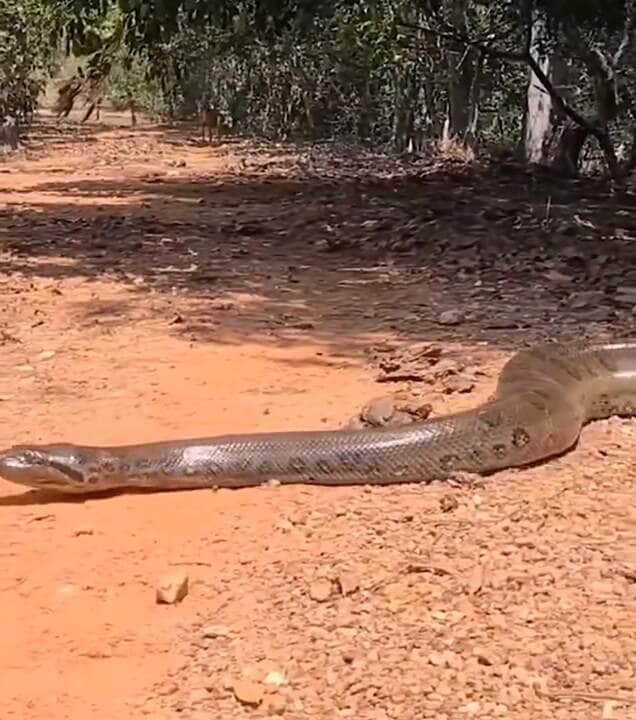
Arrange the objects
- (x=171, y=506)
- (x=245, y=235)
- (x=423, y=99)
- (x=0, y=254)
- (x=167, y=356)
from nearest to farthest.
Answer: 1. (x=171, y=506)
2. (x=167, y=356)
3. (x=0, y=254)
4. (x=245, y=235)
5. (x=423, y=99)

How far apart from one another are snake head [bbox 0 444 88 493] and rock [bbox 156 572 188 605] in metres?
0.99

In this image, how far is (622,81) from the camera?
46.4 ft

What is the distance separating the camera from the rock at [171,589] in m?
4.20

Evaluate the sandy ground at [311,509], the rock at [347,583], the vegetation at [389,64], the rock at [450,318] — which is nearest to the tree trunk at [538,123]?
the vegetation at [389,64]

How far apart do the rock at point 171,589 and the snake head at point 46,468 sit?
3.26 ft

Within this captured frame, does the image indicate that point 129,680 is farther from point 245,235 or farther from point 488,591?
point 245,235

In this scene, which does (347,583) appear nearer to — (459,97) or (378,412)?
(378,412)

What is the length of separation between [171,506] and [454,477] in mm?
1094

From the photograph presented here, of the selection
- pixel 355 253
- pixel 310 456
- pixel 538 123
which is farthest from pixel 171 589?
pixel 538 123

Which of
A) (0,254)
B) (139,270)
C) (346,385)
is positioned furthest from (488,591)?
(0,254)

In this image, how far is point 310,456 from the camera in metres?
5.20

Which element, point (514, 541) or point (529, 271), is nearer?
point (514, 541)

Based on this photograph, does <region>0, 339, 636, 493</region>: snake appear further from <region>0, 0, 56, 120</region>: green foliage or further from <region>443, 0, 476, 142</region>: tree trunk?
<region>0, 0, 56, 120</region>: green foliage

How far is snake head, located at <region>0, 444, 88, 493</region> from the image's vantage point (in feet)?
16.9
